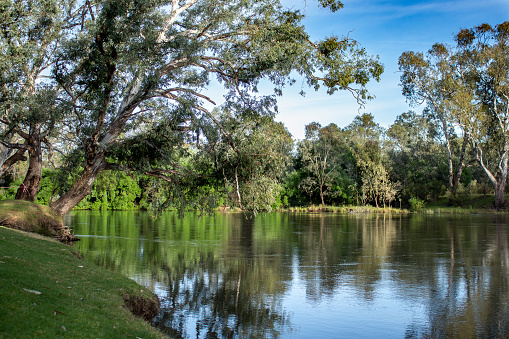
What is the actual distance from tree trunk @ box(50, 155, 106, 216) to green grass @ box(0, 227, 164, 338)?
6.73 metres

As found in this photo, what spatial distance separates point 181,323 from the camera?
10.3 m

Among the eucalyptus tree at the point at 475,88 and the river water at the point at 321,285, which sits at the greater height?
the eucalyptus tree at the point at 475,88

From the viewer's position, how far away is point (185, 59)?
1767cm

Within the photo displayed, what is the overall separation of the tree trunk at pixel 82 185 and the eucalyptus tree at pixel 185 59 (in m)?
0.04

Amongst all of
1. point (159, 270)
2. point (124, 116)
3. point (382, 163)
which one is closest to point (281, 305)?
point (159, 270)

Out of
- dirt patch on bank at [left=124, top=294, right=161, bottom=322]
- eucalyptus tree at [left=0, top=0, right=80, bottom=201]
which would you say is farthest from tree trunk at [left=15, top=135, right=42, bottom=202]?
dirt patch on bank at [left=124, top=294, right=161, bottom=322]

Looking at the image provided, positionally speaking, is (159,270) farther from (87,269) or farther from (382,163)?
(382,163)

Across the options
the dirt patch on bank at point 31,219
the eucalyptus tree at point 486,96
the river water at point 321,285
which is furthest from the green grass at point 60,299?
the eucalyptus tree at point 486,96

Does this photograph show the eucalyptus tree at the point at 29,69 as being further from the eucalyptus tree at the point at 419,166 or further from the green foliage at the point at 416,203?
the eucalyptus tree at the point at 419,166

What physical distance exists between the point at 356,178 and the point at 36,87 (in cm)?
6112

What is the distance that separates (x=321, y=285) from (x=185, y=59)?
395 inches

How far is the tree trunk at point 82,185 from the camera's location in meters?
18.7

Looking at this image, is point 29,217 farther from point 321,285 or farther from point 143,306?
point 321,285

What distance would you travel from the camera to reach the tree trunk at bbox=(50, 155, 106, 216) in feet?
61.4
